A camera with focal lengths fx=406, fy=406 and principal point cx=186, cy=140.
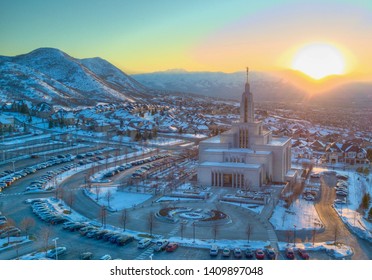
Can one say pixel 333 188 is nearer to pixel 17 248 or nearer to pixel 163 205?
pixel 163 205

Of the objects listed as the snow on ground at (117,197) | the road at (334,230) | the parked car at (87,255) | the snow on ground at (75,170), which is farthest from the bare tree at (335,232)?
the snow on ground at (75,170)

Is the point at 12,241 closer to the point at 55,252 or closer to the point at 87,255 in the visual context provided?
the point at 55,252

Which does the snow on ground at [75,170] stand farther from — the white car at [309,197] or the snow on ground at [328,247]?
the snow on ground at [328,247]

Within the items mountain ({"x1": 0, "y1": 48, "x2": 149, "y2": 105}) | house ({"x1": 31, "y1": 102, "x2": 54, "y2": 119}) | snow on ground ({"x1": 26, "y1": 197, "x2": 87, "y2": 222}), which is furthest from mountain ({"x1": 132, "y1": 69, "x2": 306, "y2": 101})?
snow on ground ({"x1": 26, "y1": 197, "x2": 87, "y2": 222})

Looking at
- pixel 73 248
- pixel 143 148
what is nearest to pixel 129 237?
pixel 73 248

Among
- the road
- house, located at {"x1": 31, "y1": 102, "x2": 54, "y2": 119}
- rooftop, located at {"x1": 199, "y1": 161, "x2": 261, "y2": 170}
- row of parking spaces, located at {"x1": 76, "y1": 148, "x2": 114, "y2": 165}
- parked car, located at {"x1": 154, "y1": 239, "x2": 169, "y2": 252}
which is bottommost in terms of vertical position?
the road

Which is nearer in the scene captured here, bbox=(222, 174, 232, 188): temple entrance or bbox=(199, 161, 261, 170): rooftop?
bbox=(199, 161, 261, 170): rooftop

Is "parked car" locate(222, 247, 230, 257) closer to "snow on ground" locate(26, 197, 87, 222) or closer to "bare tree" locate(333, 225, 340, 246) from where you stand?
"bare tree" locate(333, 225, 340, 246)

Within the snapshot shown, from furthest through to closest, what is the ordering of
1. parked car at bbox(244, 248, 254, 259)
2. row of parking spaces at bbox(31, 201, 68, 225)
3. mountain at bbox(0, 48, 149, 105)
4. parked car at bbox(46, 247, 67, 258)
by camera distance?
mountain at bbox(0, 48, 149, 105) → row of parking spaces at bbox(31, 201, 68, 225) → parked car at bbox(244, 248, 254, 259) → parked car at bbox(46, 247, 67, 258)

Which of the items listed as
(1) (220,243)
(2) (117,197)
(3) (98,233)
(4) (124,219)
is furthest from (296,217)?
(2) (117,197)
